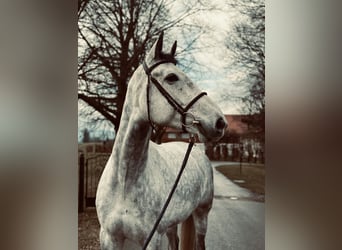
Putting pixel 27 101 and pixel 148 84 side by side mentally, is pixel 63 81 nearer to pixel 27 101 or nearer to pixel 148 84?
pixel 27 101

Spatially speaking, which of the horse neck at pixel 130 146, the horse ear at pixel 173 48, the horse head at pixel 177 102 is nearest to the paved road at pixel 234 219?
the horse head at pixel 177 102

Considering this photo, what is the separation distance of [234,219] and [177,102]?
0.40m

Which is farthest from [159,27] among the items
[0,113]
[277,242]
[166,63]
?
[277,242]

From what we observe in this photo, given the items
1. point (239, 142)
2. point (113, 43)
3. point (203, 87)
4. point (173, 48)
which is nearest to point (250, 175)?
point (239, 142)

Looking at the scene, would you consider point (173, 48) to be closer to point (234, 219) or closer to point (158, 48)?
point (158, 48)

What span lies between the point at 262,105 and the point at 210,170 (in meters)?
0.26

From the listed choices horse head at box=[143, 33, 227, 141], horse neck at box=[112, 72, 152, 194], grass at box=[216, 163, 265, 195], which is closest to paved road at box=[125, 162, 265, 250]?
grass at box=[216, 163, 265, 195]

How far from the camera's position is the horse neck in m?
1.25

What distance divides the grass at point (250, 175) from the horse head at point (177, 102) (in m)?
0.11

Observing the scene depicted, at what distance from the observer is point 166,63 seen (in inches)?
48.6

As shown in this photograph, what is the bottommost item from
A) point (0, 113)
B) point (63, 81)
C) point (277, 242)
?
point (277, 242)

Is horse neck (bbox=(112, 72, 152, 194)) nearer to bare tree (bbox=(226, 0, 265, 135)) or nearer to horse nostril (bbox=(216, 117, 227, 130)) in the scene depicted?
horse nostril (bbox=(216, 117, 227, 130))

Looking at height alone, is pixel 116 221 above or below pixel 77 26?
below

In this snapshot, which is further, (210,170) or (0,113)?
(0,113)
